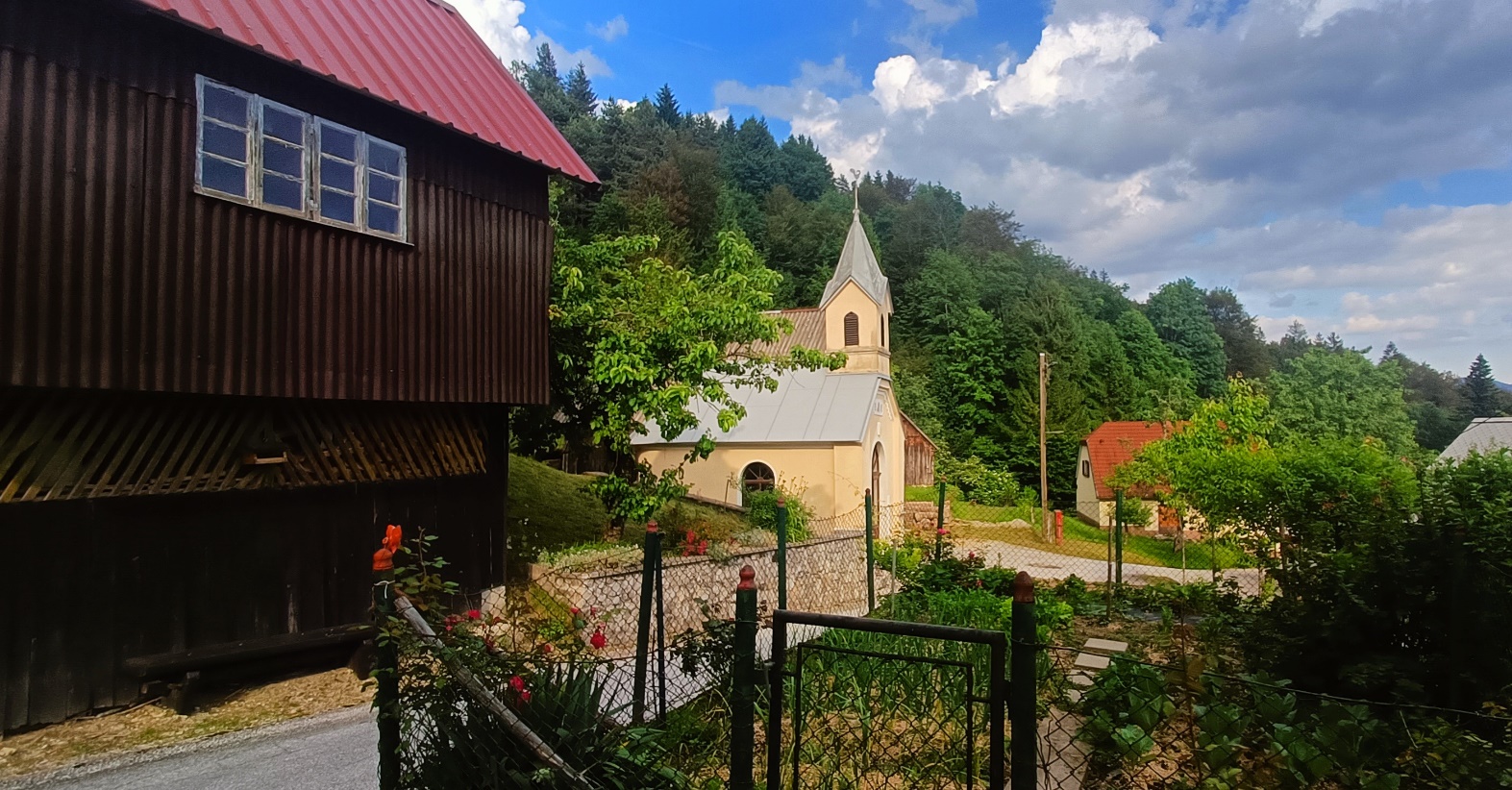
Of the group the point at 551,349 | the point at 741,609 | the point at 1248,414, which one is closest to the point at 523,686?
the point at 741,609

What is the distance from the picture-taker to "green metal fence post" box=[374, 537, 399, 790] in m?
3.22

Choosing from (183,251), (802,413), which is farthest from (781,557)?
(802,413)

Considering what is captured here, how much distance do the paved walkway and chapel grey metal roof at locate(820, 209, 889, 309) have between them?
9.72 metres

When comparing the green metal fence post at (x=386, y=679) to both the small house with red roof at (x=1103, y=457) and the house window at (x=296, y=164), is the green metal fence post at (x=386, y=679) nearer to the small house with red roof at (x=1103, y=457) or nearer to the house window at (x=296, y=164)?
the house window at (x=296, y=164)

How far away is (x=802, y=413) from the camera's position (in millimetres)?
22188

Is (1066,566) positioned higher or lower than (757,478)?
lower

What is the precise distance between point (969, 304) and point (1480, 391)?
2285 inches

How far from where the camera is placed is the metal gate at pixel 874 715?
3.07 meters

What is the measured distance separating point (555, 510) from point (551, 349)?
4.29 m

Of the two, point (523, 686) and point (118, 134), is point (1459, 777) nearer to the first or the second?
point (523, 686)

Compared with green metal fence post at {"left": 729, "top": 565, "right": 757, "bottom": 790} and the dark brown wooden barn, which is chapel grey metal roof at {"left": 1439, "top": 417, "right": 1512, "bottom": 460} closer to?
the dark brown wooden barn

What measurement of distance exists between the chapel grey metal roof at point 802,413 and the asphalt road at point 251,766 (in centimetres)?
1438

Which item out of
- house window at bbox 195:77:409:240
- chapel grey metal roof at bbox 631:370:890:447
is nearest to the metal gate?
house window at bbox 195:77:409:240

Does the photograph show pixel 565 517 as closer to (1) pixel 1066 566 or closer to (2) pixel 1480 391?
(1) pixel 1066 566
